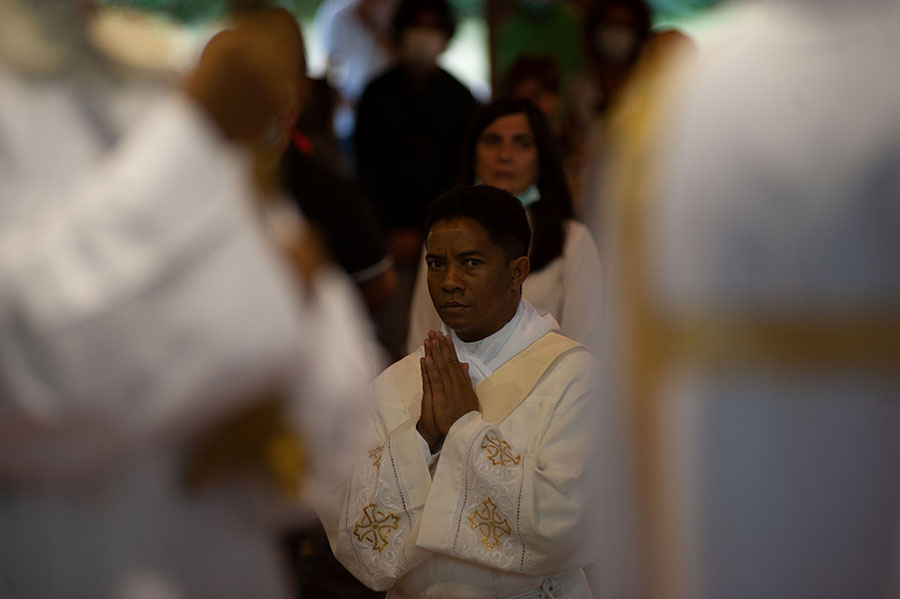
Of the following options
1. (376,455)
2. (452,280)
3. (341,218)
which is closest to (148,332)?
(376,455)

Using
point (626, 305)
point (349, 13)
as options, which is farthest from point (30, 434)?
point (349, 13)

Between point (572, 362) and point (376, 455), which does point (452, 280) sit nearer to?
point (572, 362)

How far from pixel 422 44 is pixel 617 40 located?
1.08 meters

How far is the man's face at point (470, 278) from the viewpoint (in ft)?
10.9

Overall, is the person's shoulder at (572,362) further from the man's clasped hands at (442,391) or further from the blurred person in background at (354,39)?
the blurred person in background at (354,39)

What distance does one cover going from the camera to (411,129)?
248 inches

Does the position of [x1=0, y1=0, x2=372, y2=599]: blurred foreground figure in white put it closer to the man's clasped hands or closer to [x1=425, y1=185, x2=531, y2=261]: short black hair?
the man's clasped hands

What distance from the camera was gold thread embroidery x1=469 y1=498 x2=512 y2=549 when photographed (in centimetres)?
299

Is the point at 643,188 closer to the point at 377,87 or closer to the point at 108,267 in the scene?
the point at 108,267

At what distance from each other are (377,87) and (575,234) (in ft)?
7.66

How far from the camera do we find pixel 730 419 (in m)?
1.66

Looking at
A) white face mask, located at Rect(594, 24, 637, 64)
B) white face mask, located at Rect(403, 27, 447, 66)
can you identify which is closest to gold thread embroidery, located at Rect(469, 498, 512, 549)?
white face mask, located at Rect(594, 24, 637, 64)

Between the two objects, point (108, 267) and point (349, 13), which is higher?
point (349, 13)

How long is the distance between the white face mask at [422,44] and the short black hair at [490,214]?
306cm
